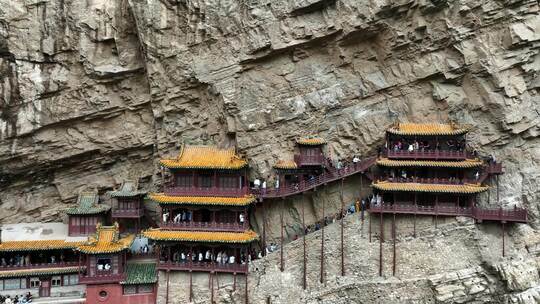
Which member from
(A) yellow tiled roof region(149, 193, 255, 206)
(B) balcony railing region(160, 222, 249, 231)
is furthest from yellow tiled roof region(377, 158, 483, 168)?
(B) balcony railing region(160, 222, 249, 231)

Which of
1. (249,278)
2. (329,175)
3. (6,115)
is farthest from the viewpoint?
(6,115)

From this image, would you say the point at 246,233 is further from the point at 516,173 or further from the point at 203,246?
the point at 516,173

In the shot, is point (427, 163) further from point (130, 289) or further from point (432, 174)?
point (130, 289)

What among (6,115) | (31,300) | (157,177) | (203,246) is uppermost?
(6,115)

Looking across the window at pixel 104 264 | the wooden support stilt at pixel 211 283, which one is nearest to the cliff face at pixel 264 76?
the window at pixel 104 264

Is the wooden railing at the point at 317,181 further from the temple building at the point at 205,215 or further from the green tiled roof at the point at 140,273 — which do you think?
the green tiled roof at the point at 140,273

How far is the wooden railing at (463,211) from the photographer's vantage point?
31.8 metres

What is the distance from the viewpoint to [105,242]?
33.4m

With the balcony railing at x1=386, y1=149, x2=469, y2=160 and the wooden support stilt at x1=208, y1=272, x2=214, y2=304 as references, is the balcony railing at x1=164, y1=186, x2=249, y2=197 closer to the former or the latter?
the wooden support stilt at x1=208, y1=272, x2=214, y2=304

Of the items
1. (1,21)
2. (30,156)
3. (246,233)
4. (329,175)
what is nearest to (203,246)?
(246,233)

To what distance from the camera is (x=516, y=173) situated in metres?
34.3

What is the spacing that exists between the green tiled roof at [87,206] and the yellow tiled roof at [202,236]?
598 centimetres

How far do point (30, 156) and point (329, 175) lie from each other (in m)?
20.1

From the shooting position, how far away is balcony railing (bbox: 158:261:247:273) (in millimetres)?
32406
